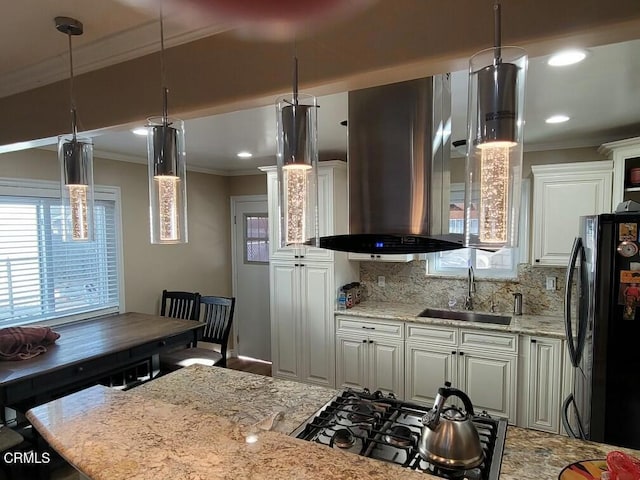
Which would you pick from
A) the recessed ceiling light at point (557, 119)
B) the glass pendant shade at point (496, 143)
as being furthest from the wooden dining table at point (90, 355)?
the recessed ceiling light at point (557, 119)

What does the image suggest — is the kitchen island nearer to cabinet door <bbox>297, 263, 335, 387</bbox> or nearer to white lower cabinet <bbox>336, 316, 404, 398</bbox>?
white lower cabinet <bbox>336, 316, 404, 398</bbox>

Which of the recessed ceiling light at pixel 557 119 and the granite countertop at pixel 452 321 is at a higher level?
the recessed ceiling light at pixel 557 119

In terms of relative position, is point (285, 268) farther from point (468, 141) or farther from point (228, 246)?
point (468, 141)

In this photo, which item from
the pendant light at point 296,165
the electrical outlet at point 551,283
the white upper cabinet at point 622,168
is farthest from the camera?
the electrical outlet at point 551,283

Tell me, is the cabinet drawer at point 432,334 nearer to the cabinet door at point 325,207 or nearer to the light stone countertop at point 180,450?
the cabinet door at point 325,207

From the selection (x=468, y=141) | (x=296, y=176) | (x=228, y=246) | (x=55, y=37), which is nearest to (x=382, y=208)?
(x=296, y=176)

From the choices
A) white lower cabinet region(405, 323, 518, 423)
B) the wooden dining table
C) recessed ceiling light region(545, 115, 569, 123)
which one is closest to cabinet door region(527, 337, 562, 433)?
white lower cabinet region(405, 323, 518, 423)

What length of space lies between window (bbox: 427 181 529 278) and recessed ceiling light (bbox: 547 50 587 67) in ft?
5.97

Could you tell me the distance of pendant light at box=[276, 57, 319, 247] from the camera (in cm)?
109

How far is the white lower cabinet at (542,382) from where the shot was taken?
9.36 feet

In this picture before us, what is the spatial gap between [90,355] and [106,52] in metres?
1.89

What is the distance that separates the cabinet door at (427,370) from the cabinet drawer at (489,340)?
15 centimetres

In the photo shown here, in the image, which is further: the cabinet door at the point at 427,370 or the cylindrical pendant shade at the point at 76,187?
the cabinet door at the point at 427,370

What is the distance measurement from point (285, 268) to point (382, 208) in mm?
2553
